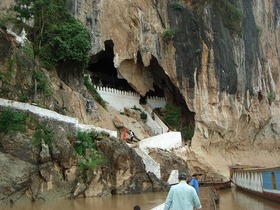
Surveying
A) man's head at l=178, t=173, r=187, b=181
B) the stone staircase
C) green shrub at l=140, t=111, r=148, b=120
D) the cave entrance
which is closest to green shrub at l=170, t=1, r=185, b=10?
the cave entrance

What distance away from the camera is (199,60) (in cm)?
2934

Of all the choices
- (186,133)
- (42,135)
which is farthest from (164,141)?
(42,135)

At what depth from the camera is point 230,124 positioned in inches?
1214

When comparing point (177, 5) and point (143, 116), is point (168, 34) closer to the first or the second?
point (177, 5)

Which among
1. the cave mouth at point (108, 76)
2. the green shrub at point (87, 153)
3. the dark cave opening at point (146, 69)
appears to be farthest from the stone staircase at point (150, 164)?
the cave mouth at point (108, 76)

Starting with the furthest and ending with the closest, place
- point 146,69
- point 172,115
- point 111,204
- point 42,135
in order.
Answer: point 146,69 < point 172,115 < point 42,135 < point 111,204

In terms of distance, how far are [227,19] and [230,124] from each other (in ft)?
30.0

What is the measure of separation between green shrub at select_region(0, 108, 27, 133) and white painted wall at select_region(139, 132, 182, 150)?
29.7 feet

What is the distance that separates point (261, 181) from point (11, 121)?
12.9 m

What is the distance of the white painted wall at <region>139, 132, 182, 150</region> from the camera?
2406 centimetres

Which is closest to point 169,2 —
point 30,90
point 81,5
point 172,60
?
point 172,60

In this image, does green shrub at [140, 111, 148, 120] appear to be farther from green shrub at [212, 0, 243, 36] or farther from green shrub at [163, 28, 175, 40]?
green shrub at [212, 0, 243, 36]

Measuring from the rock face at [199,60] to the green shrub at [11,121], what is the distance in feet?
39.0

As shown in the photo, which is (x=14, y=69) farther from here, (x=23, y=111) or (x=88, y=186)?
(x=88, y=186)
